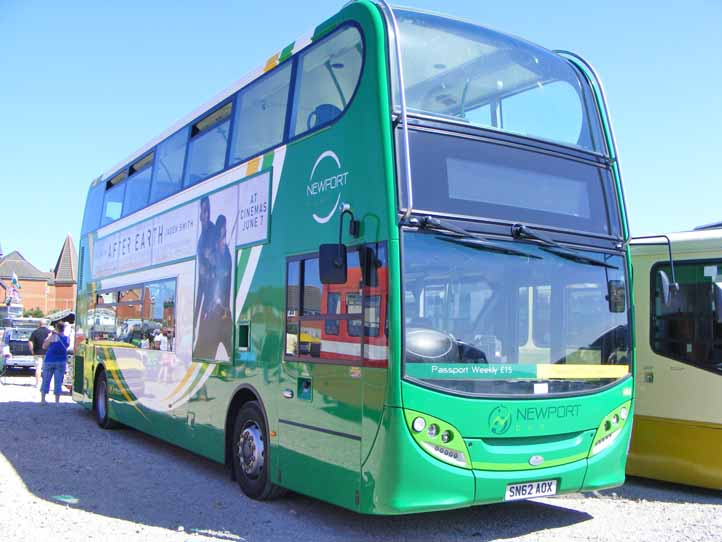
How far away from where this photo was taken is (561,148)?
21.7 ft

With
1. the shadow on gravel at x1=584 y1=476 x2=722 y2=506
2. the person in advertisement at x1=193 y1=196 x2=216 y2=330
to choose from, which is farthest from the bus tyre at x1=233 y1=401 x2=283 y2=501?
the shadow on gravel at x1=584 y1=476 x2=722 y2=506

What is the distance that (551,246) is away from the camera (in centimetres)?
626

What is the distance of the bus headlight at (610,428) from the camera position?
6.39 meters

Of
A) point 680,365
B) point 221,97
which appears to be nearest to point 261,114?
point 221,97

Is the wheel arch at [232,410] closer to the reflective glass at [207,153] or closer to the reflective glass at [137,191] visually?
the reflective glass at [207,153]

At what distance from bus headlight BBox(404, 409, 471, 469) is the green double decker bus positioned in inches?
0.7

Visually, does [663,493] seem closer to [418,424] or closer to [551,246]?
Result: [551,246]

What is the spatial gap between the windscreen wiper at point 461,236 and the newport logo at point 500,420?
49.7 inches

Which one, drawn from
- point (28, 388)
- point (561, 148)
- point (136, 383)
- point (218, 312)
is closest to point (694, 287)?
point (561, 148)

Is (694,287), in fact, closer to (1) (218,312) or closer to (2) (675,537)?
(2) (675,537)

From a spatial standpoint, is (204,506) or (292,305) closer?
(292,305)

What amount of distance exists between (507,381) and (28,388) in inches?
799

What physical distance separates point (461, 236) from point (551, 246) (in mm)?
951

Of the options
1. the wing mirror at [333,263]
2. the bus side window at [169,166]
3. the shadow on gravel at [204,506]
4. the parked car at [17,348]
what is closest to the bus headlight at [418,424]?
the wing mirror at [333,263]
